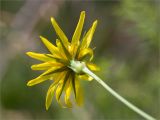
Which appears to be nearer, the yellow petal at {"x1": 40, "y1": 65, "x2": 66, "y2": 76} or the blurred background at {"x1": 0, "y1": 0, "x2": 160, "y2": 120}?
the yellow petal at {"x1": 40, "y1": 65, "x2": 66, "y2": 76}

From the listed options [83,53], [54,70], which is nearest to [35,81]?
[54,70]

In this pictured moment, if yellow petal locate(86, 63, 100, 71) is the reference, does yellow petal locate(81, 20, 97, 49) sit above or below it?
above

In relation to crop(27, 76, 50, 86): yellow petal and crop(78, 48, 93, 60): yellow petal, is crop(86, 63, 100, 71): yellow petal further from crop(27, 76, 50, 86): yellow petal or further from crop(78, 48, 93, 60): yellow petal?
crop(27, 76, 50, 86): yellow petal

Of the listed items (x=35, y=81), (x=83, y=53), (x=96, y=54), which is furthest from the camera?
(x=96, y=54)

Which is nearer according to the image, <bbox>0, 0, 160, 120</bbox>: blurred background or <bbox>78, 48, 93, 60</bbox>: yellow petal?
<bbox>78, 48, 93, 60</bbox>: yellow petal

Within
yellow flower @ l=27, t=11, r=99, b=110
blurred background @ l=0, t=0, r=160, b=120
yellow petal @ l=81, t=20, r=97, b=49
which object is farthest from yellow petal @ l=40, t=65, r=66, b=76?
blurred background @ l=0, t=0, r=160, b=120

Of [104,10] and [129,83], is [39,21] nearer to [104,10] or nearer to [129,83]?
[104,10]

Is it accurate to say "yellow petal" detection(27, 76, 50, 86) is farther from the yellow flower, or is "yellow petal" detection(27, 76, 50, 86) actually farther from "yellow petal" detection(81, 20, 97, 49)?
"yellow petal" detection(81, 20, 97, 49)

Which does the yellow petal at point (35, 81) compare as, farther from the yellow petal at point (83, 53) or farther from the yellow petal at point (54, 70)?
the yellow petal at point (83, 53)

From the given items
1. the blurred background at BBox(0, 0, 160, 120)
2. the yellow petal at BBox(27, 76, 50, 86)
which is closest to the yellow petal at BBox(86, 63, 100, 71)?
the yellow petal at BBox(27, 76, 50, 86)

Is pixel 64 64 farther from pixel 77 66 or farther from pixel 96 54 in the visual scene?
pixel 96 54
